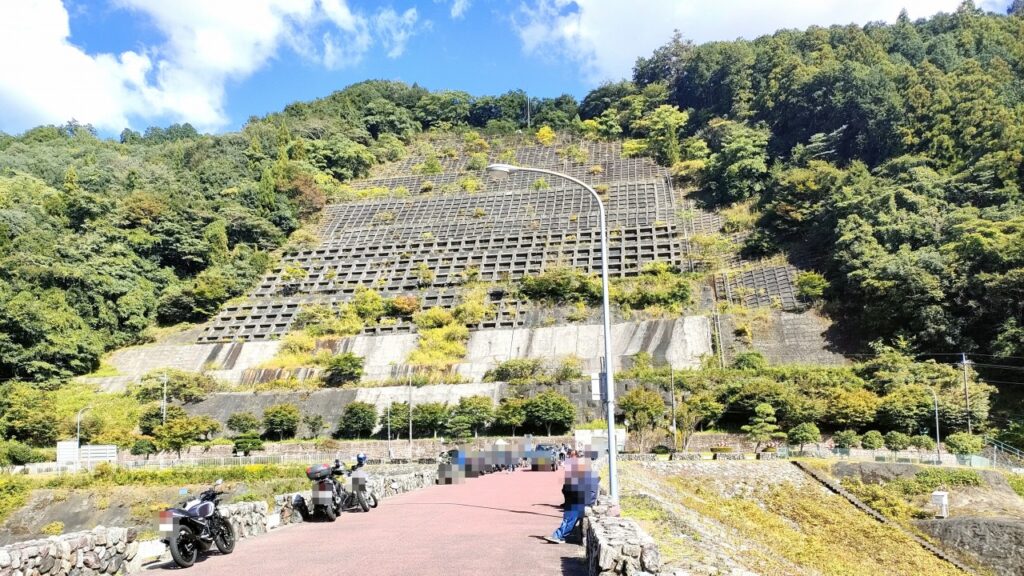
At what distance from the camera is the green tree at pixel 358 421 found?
4762cm

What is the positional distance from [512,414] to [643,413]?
7.44 m

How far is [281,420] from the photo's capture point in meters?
48.3

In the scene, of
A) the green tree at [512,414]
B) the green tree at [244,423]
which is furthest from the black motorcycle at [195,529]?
the green tree at [244,423]

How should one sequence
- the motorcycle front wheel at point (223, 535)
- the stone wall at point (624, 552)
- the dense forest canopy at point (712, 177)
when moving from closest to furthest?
the stone wall at point (624, 552), the motorcycle front wheel at point (223, 535), the dense forest canopy at point (712, 177)

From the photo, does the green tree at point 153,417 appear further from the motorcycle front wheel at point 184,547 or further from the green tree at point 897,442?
the motorcycle front wheel at point 184,547

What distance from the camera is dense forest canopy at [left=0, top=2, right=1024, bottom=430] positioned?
52188mm

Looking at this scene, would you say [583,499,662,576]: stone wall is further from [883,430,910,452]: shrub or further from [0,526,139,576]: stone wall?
[883,430,910,452]: shrub

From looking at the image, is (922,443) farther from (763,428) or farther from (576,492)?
(576,492)

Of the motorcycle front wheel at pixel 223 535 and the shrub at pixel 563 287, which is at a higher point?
the shrub at pixel 563 287

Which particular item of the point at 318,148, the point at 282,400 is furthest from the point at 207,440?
the point at 318,148

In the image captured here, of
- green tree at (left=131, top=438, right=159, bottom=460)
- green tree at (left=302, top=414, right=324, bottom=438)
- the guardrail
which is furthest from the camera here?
Answer: green tree at (left=302, top=414, right=324, bottom=438)

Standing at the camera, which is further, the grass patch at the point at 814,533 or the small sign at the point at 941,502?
the small sign at the point at 941,502

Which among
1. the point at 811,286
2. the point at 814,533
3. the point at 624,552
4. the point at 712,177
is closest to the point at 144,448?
the point at 814,533

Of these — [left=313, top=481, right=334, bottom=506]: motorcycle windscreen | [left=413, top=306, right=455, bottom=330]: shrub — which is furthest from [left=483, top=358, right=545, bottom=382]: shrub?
[left=313, top=481, right=334, bottom=506]: motorcycle windscreen
